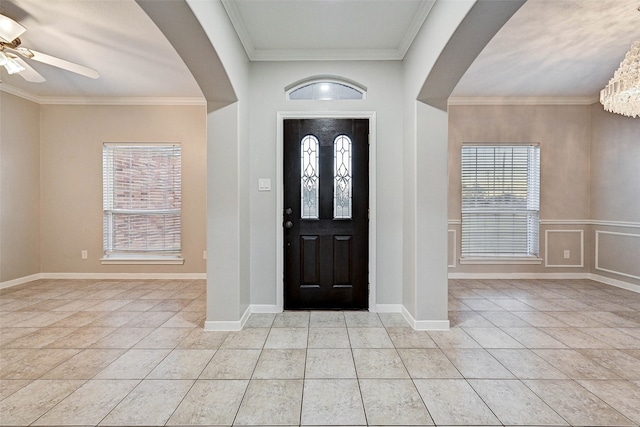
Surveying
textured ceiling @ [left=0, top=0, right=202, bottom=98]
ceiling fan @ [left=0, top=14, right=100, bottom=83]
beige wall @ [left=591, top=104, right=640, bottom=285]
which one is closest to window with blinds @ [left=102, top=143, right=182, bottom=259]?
textured ceiling @ [left=0, top=0, right=202, bottom=98]

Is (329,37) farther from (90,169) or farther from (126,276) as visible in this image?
(126,276)

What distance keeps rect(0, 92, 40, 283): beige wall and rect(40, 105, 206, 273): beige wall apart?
0.34ft

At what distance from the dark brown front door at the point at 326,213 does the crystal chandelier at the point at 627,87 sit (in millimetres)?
2217

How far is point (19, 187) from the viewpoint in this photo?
4.55m

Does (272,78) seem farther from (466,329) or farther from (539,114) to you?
(539,114)

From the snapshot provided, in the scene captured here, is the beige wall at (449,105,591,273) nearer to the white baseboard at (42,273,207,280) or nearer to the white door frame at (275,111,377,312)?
the white door frame at (275,111,377,312)

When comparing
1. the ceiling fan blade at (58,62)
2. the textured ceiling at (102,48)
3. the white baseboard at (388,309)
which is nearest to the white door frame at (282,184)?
the white baseboard at (388,309)

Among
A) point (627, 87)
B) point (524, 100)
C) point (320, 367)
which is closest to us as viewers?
point (320, 367)

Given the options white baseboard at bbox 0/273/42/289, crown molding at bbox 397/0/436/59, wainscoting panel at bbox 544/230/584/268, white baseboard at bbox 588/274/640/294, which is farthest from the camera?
wainscoting panel at bbox 544/230/584/268

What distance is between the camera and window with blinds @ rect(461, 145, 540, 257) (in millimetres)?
4887

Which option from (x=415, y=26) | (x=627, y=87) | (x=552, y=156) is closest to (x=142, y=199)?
(x=415, y=26)

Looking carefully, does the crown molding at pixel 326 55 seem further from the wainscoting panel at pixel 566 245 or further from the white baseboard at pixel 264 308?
the wainscoting panel at pixel 566 245

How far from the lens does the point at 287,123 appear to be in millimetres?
3416

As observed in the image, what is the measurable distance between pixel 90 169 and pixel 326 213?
12.9ft
